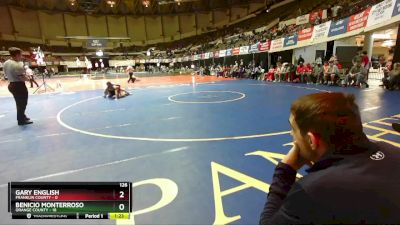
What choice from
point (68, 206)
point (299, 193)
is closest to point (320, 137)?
point (299, 193)

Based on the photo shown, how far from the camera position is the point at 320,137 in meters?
1.18

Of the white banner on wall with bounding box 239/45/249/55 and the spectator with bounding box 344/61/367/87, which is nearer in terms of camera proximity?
the spectator with bounding box 344/61/367/87

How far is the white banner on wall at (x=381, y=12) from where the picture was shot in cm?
1095

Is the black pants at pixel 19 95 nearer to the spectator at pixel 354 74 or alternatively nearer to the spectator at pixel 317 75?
the spectator at pixel 354 74

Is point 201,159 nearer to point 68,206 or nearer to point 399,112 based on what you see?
point 68,206

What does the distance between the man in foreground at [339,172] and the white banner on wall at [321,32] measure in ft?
53.6

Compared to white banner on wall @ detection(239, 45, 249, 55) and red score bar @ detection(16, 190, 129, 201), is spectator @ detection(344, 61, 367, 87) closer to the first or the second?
white banner on wall @ detection(239, 45, 249, 55)

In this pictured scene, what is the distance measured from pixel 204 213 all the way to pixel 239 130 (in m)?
3.31

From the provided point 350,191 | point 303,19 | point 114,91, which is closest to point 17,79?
point 114,91

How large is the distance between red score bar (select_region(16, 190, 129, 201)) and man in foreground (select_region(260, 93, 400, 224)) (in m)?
1.23

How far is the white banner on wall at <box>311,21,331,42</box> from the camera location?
50.6 feet

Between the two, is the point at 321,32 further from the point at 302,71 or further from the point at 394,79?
the point at 394,79
